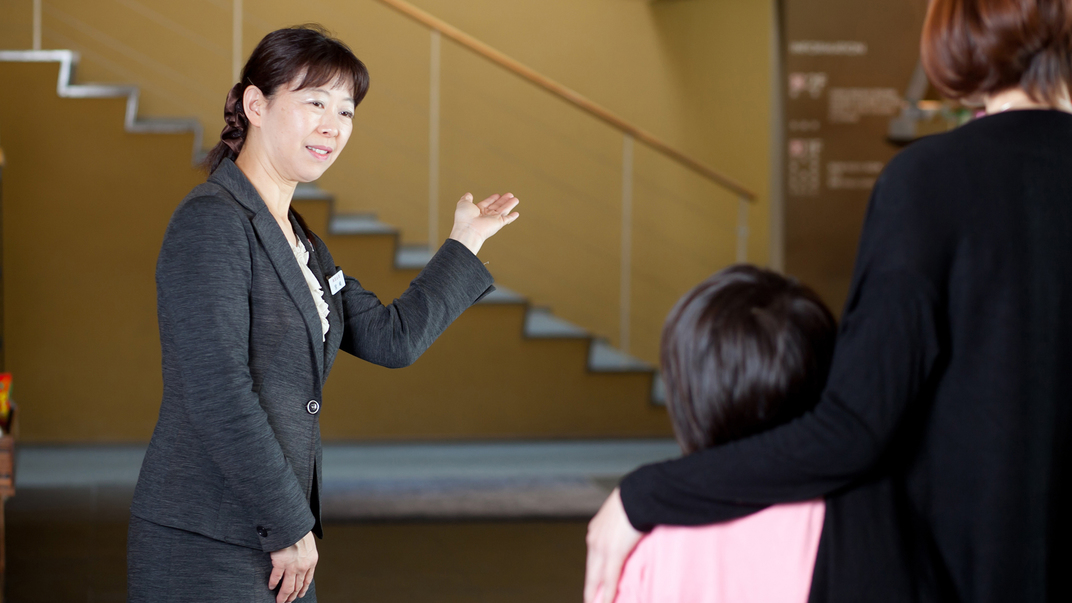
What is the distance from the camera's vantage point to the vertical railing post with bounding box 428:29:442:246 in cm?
504

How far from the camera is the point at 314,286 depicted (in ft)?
4.29

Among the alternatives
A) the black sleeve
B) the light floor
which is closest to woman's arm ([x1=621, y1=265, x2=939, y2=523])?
the black sleeve

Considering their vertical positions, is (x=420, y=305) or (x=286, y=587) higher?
(x=420, y=305)

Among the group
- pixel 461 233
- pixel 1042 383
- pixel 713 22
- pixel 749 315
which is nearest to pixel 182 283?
pixel 461 233

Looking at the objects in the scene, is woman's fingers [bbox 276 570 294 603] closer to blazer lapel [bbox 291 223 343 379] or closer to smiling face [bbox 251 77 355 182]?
blazer lapel [bbox 291 223 343 379]

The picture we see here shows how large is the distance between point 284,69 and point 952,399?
0.97 metres

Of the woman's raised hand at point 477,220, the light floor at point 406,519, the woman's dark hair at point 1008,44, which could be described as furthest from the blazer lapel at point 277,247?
the light floor at point 406,519

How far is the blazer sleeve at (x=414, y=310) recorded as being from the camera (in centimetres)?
145

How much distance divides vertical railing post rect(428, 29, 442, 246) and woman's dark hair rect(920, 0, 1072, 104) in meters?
4.20

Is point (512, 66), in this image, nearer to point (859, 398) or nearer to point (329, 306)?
point (329, 306)

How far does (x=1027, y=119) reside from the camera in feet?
2.74

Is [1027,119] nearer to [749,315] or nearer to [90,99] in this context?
[749,315]

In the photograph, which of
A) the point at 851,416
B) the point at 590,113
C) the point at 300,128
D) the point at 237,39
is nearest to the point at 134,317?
the point at 237,39

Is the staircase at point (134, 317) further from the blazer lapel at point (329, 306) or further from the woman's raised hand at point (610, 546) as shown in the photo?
the woman's raised hand at point (610, 546)
